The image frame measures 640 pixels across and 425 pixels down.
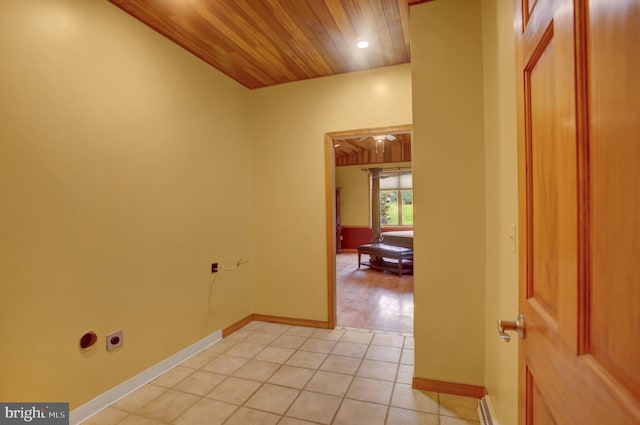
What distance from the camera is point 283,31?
2439 mm

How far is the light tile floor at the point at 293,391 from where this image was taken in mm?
1864

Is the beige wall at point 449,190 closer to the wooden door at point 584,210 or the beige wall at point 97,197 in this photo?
the wooden door at point 584,210

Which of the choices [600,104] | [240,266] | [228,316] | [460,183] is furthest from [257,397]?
[600,104]

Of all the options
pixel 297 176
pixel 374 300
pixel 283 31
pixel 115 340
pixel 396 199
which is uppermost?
pixel 283 31

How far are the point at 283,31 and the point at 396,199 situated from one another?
24.0ft

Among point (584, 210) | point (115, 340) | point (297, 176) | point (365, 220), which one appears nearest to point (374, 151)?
point (365, 220)

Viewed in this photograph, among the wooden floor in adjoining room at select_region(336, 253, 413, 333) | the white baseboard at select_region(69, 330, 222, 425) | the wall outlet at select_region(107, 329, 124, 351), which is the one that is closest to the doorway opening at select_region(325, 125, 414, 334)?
the wooden floor in adjoining room at select_region(336, 253, 413, 333)

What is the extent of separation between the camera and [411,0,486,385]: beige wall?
200 centimetres

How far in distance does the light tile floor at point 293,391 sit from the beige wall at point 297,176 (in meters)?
0.60

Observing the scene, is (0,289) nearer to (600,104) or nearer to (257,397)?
(257,397)

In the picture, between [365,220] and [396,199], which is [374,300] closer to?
[365,220]

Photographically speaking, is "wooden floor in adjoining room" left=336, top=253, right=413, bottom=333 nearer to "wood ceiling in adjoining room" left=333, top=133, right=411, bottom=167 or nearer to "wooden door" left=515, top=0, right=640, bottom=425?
"wooden door" left=515, top=0, right=640, bottom=425

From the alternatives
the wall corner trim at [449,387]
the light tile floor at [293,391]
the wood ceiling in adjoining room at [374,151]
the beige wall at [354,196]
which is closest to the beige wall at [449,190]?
the wall corner trim at [449,387]

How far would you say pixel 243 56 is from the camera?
2.81 metres
